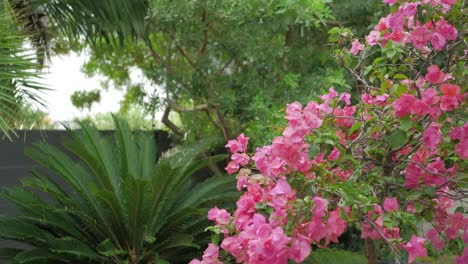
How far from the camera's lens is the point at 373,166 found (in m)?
3.60

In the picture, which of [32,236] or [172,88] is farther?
[172,88]

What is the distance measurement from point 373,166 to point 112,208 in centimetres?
320

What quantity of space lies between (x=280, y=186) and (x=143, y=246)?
386 cm

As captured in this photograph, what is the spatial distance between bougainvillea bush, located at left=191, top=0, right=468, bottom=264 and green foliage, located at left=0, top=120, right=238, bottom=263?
2756 millimetres

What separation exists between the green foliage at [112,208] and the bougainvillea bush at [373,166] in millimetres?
2756

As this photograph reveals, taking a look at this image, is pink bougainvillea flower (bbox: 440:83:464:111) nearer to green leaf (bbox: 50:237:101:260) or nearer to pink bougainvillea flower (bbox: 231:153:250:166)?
pink bougainvillea flower (bbox: 231:153:250:166)

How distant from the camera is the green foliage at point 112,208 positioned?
6.18 m

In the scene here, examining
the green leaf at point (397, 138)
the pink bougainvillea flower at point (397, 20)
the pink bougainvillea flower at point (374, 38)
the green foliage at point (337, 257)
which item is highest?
the pink bougainvillea flower at point (397, 20)

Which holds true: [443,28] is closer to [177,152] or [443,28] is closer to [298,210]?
[298,210]

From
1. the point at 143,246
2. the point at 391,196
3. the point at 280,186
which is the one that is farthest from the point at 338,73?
the point at 280,186

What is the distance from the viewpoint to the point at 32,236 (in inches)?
251

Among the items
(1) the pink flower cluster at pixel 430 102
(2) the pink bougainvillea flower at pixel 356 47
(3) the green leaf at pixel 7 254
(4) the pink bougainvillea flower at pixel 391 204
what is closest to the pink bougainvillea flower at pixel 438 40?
(1) the pink flower cluster at pixel 430 102

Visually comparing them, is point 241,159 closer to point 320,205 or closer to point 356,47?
point 320,205

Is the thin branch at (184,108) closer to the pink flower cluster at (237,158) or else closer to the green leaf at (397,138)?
the pink flower cluster at (237,158)
